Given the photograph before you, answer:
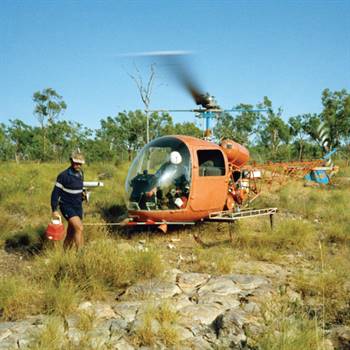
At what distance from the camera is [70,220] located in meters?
6.05

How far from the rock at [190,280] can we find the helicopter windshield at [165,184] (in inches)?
77.6

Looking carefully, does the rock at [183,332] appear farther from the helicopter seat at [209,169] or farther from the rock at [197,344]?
the helicopter seat at [209,169]

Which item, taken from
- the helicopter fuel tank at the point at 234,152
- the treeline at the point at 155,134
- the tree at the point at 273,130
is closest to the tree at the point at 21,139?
the treeline at the point at 155,134

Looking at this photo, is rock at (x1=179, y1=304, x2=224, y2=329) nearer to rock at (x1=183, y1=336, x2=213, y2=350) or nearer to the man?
rock at (x1=183, y1=336, x2=213, y2=350)

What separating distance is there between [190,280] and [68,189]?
8.08 feet

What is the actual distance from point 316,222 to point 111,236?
5513 millimetres

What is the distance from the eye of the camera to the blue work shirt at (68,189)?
6.02 metres

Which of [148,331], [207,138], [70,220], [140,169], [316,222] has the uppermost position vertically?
[207,138]

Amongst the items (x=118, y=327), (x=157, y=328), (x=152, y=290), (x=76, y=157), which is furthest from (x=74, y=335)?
(x=76, y=157)

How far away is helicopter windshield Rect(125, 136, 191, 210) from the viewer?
24.1 ft

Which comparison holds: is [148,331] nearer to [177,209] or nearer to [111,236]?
[177,209]

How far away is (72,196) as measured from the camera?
241 inches

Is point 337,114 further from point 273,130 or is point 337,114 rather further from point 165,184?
point 165,184

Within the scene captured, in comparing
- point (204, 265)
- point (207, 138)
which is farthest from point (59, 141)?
point (204, 265)
